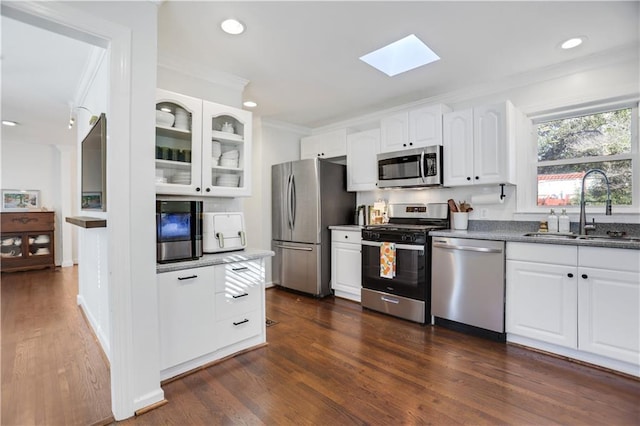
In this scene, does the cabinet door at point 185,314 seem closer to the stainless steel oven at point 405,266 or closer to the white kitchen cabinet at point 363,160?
the stainless steel oven at point 405,266

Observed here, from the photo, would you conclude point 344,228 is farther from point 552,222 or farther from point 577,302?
point 577,302

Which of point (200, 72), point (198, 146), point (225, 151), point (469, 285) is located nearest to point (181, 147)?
point (198, 146)

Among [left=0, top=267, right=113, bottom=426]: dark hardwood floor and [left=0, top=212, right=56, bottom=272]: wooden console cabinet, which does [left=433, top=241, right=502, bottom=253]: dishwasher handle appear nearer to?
[left=0, top=267, right=113, bottom=426]: dark hardwood floor

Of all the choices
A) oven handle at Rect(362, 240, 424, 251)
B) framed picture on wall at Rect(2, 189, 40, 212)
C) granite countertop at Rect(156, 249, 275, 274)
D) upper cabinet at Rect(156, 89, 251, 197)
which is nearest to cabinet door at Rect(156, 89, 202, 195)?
upper cabinet at Rect(156, 89, 251, 197)

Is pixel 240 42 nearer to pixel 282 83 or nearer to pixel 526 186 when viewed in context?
pixel 282 83

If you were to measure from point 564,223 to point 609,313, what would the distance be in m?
0.87

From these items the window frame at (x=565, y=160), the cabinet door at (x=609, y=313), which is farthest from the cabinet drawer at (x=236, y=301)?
the window frame at (x=565, y=160)

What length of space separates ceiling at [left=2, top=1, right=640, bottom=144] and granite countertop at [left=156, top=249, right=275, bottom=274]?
1.65 meters

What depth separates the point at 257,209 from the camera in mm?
4395

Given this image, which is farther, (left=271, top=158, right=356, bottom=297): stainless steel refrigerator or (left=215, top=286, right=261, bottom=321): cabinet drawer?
(left=271, top=158, right=356, bottom=297): stainless steel refrigerator

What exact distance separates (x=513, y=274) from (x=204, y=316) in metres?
2.46

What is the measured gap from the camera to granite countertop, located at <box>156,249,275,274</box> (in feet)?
6.64

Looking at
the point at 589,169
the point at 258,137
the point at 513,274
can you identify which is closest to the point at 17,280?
the point at 258,137

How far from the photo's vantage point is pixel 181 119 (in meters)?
2.44
